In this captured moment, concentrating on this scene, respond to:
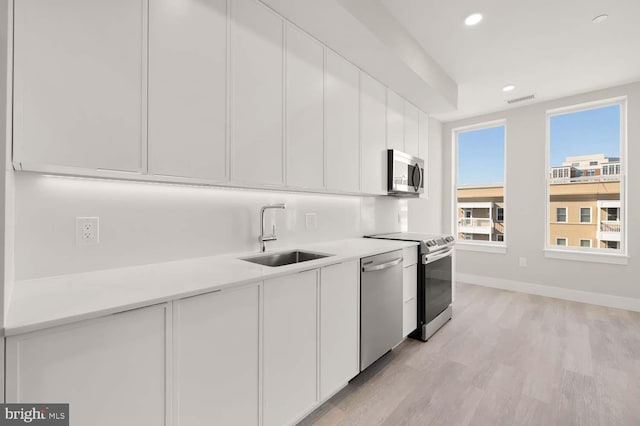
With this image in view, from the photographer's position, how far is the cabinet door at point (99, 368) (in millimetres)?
815

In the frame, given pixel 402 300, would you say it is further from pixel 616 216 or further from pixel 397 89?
pixel 616 216

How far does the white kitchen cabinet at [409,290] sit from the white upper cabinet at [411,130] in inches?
53.5

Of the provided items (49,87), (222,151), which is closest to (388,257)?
(222,151)

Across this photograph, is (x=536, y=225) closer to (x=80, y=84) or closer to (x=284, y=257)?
(x=284, y=257)

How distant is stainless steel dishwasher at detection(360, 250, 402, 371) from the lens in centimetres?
203

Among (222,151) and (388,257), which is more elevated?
(222,151)

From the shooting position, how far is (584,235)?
396cm

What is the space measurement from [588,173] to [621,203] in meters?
0.52

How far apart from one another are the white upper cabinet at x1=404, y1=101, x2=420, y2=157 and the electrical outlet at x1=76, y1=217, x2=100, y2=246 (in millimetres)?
2969

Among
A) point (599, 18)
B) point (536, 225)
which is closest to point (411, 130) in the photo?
point (599, 18)

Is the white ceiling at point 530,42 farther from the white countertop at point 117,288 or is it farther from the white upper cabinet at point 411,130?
the white countertop at point 117,288

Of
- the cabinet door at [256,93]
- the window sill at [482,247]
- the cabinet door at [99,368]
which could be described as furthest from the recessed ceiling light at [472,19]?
the window sill at [482,247]

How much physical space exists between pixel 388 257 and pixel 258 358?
1272 mm

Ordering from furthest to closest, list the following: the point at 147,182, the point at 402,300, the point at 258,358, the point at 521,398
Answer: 1. the point at 402,300
2. the point at 521,398
3. the point at 147,182
4. the point at 258,358
